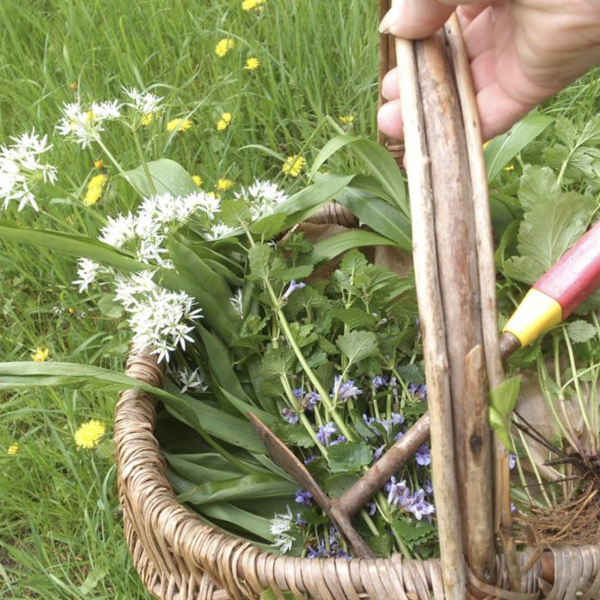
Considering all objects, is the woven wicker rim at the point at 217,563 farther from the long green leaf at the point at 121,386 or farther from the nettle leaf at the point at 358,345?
the nettle leaf at the point at 358,345

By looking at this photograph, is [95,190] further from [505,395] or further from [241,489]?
[505,395]

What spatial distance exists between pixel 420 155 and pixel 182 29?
1.24 m

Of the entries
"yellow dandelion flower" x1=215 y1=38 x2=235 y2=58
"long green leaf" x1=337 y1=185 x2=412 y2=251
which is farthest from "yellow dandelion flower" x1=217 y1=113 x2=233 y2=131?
"long green leaf" x1=337 y1=185 x2=412 y2=251

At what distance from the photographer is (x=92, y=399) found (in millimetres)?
1182

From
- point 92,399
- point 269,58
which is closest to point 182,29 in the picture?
point 269,58

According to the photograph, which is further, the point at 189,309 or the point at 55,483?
the point at 55,483

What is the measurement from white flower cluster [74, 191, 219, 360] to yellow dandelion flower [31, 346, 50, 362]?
0.99 ft

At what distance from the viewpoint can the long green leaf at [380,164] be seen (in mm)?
952

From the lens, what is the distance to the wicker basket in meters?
0.56

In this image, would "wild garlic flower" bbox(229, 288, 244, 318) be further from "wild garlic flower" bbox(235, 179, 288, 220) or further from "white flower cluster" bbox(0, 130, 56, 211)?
"white flower cluster" bbox(0, 130, 56, 211)

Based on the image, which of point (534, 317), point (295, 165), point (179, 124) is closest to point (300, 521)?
point (534, 317)

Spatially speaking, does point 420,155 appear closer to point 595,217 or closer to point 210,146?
point 595,217

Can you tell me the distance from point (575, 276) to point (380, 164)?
0.37 metres

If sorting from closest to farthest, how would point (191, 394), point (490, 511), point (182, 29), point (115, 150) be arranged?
1. point (490, 511)
2. point (191, 394)
3. point (115, 150)
4. point (182, 29)
